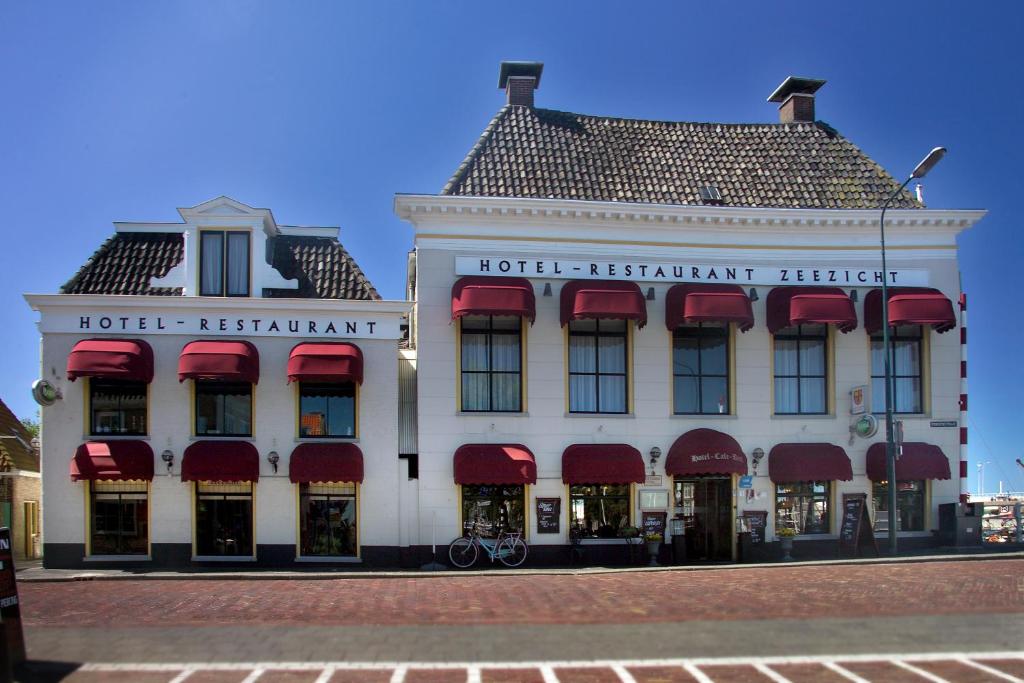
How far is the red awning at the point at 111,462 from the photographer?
884 inches

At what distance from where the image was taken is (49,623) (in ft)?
47.2

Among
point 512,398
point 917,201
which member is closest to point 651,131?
point 917,201

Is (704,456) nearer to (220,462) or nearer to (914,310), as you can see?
(914,310)

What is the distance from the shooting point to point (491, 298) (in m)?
23.3

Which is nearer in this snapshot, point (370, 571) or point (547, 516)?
point (370, 571)

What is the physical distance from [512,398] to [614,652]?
1263 cm

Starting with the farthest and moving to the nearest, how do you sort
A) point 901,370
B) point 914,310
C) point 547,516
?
→ point 901,370 → point 914,310 → point 547,516

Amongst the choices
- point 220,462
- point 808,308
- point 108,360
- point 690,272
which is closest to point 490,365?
Answer: point 690,272

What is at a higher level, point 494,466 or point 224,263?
A: point 224,263

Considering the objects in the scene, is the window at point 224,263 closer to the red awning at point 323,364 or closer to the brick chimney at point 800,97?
the red awning at point 323,364

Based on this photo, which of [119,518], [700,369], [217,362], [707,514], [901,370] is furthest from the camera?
[901,370]

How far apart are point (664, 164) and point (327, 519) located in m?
13.9

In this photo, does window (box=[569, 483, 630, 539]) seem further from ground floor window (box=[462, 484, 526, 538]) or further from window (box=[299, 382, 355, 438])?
window (box=[299, 382, 355, 438])

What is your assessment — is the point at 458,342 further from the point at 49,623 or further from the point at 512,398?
the point at 49,623
